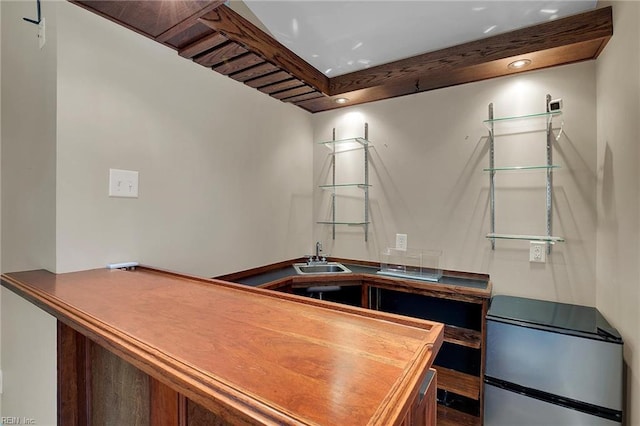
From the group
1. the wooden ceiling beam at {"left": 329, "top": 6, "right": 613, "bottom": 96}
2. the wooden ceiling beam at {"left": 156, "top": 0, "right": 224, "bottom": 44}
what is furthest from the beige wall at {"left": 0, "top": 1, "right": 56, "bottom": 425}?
the wooden ceiling beam at {"left": 329, "top": 6, "right": 613, "bottom": 96}

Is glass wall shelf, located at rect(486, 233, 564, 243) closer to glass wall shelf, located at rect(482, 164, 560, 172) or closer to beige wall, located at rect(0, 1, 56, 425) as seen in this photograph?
glass wall shelf, located at rect(482, 164, 560, 172)

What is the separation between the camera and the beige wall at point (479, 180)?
184 centimetres

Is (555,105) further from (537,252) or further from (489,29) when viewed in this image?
(537,252)

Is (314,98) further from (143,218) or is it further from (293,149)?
(143,218)

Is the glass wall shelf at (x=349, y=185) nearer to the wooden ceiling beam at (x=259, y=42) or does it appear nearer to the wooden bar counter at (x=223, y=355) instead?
the wooden ceiling beam at (x=259, y=42)

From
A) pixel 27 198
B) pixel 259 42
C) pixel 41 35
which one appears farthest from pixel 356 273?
pixel 41 35

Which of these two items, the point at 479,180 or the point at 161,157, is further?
the point at 479,180

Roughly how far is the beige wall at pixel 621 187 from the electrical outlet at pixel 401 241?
1.20m

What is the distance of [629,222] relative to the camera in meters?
1.33

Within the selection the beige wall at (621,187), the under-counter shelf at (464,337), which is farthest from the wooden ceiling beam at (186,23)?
the under-counter shelf at (464,337)

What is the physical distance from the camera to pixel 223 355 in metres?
0.61

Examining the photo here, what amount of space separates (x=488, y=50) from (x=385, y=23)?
27.0 inches

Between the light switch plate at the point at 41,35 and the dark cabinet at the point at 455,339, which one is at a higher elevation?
the light switch plate at the point at 41,35

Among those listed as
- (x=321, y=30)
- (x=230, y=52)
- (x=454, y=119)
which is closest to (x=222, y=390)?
(x=230, y=52)
